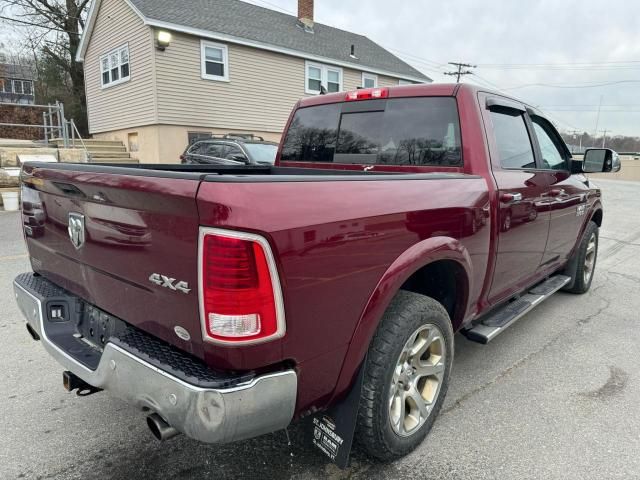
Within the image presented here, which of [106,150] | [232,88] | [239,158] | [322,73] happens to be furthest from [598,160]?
[322,73]

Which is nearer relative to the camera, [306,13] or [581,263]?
[581,263]

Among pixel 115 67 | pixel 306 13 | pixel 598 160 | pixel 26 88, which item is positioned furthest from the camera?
pixel 26 88

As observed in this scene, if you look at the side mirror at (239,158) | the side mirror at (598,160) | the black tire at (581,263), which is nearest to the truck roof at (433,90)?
the side mirror at (598,160)

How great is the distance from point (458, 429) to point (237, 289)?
181cm

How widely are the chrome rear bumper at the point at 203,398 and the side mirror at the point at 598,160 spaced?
376 cm

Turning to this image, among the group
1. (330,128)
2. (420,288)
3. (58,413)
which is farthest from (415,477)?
(330,128)

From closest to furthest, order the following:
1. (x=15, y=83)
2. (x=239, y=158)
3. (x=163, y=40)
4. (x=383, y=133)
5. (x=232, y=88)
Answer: (x=383, y=133) < (x=239, y=158) < (x=163, y=40) < (x=232, y=88) < (x=15, y=83)

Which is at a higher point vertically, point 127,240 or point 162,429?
point 127,240

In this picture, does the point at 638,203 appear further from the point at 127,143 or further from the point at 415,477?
the point at 127,143

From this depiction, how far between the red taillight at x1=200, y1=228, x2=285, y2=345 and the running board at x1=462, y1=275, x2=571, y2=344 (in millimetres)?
1805

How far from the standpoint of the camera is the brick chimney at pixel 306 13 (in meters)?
20.9

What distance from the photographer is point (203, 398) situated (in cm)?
158

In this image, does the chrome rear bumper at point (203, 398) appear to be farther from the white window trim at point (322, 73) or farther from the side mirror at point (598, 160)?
the white window trim at point (322, 73)

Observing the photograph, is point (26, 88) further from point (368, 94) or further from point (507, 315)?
point (507, 315)
